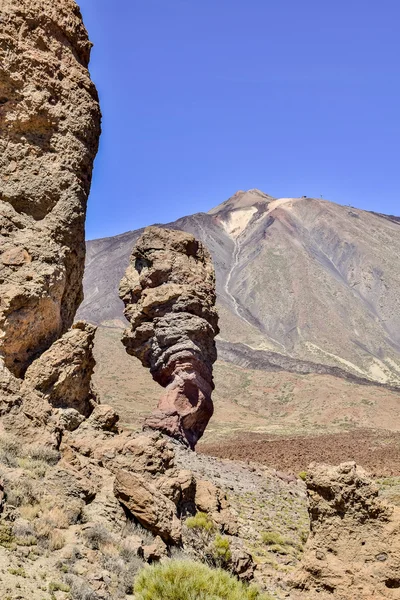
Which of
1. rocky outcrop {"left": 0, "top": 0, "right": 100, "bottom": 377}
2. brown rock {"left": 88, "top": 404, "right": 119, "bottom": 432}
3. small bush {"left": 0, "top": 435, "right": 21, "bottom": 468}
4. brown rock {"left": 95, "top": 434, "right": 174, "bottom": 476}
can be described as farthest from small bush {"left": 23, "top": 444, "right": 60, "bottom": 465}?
brown rock {"left": 88, "top": 404, "right": 119, "bottom": 432}

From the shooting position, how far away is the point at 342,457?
23.1m

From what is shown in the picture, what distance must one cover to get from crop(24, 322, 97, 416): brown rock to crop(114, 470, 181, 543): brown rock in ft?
Answer: 10.4

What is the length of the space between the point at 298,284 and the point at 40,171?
330 ft

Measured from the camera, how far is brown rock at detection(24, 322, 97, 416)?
407 inches

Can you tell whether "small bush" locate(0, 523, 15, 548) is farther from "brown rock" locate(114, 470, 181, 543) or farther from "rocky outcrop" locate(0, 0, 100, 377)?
"rocky outcrop" locate(0, 0, 100, 377)

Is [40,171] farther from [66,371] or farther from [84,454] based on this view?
[84,454]

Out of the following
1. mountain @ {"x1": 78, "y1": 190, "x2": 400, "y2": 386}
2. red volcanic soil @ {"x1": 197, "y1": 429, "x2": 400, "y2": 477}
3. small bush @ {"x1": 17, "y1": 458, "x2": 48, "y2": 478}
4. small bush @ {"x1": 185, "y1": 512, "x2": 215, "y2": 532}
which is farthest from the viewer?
mountain @ {"x1": 78, "y1": 190, "x2": 400, "y2": 386}

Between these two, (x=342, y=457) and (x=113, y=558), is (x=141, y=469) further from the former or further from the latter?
(x=342, y=457)

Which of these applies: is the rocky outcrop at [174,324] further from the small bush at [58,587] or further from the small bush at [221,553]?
the small bush at [58,587]

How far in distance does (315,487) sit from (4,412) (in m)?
4.54

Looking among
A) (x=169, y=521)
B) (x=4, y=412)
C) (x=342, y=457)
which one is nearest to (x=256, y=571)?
(x=169, y=521)

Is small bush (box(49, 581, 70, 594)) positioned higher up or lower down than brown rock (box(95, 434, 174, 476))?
lower down

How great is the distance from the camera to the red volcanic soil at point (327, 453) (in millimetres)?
20984

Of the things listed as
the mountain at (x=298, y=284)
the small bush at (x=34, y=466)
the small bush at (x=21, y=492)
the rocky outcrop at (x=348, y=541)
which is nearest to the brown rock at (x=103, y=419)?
the small bush at (x=34, y=466)
